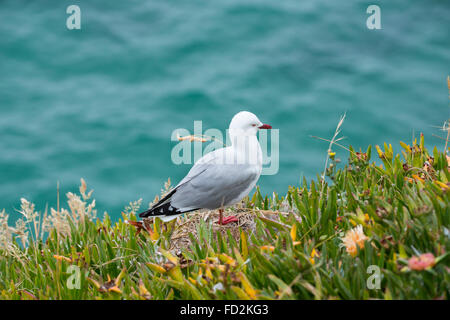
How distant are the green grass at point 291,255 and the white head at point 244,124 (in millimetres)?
649

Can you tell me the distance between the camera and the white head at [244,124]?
12.4ft

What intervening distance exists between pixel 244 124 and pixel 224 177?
1.42 feet

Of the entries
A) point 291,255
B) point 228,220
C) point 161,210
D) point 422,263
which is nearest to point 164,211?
point 161,210

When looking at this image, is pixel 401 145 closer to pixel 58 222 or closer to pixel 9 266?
pixel 58 222

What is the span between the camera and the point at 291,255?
9.20ft

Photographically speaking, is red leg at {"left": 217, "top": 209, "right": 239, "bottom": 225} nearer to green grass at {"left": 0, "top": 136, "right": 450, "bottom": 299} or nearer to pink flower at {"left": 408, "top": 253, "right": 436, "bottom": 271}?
green grass at {"left": 0, "top": 136, "right": 450, "bottom": 299}

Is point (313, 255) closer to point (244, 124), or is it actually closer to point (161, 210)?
point (244, 124)

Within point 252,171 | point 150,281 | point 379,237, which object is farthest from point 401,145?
point 150,281

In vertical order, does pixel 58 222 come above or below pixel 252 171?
below

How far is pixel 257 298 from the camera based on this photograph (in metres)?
2.71

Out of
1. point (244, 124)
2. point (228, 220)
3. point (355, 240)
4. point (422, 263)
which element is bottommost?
point (422, 263)

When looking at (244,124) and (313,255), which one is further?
(244,124)

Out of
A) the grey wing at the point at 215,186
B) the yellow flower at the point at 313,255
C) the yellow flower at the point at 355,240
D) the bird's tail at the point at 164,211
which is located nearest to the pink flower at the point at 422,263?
the yellow flower at the point at 355,240
